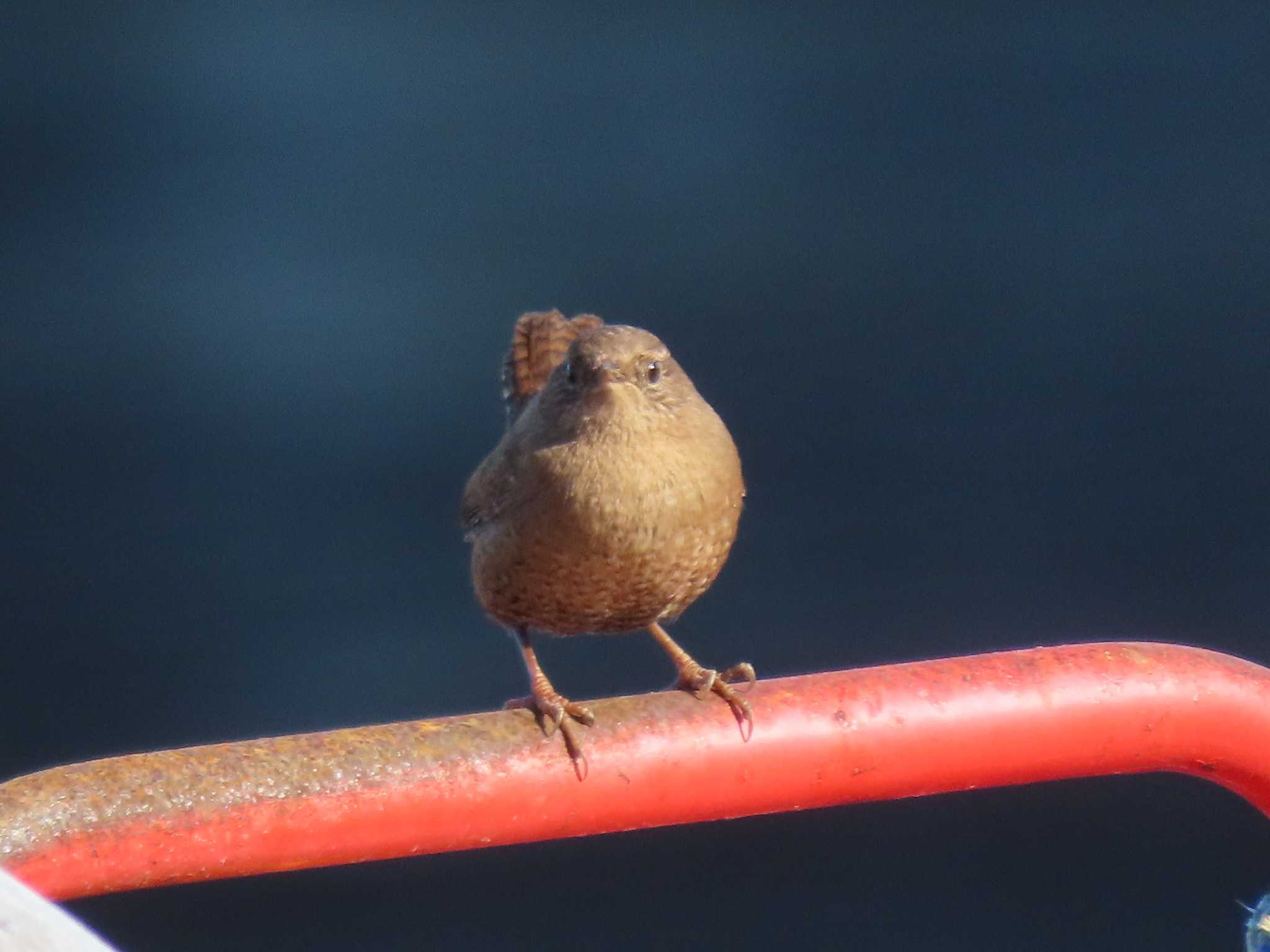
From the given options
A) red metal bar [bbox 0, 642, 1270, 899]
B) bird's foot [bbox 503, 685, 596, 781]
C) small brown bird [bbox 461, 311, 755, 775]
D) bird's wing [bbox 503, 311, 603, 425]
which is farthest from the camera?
bird's wing [bbox 503, 311, 603, 425]

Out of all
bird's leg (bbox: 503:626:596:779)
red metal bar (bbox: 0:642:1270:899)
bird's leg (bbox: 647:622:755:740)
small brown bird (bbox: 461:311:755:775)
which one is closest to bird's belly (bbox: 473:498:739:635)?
small brown bird (bbox: 461:311:755:775)

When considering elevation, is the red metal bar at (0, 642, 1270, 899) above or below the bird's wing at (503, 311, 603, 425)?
below

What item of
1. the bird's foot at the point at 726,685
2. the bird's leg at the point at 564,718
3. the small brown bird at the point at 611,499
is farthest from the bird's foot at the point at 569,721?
the small brown bird at the point at 611,499

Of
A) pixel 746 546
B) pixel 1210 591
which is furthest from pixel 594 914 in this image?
pixel 1210 591

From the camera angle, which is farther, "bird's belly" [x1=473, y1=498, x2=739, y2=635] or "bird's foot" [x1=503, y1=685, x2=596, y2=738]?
"bird's belly" [x1=473, y1=498, x2=739, y2=635]

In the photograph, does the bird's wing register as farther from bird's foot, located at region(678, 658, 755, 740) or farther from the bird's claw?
the bird's claw
